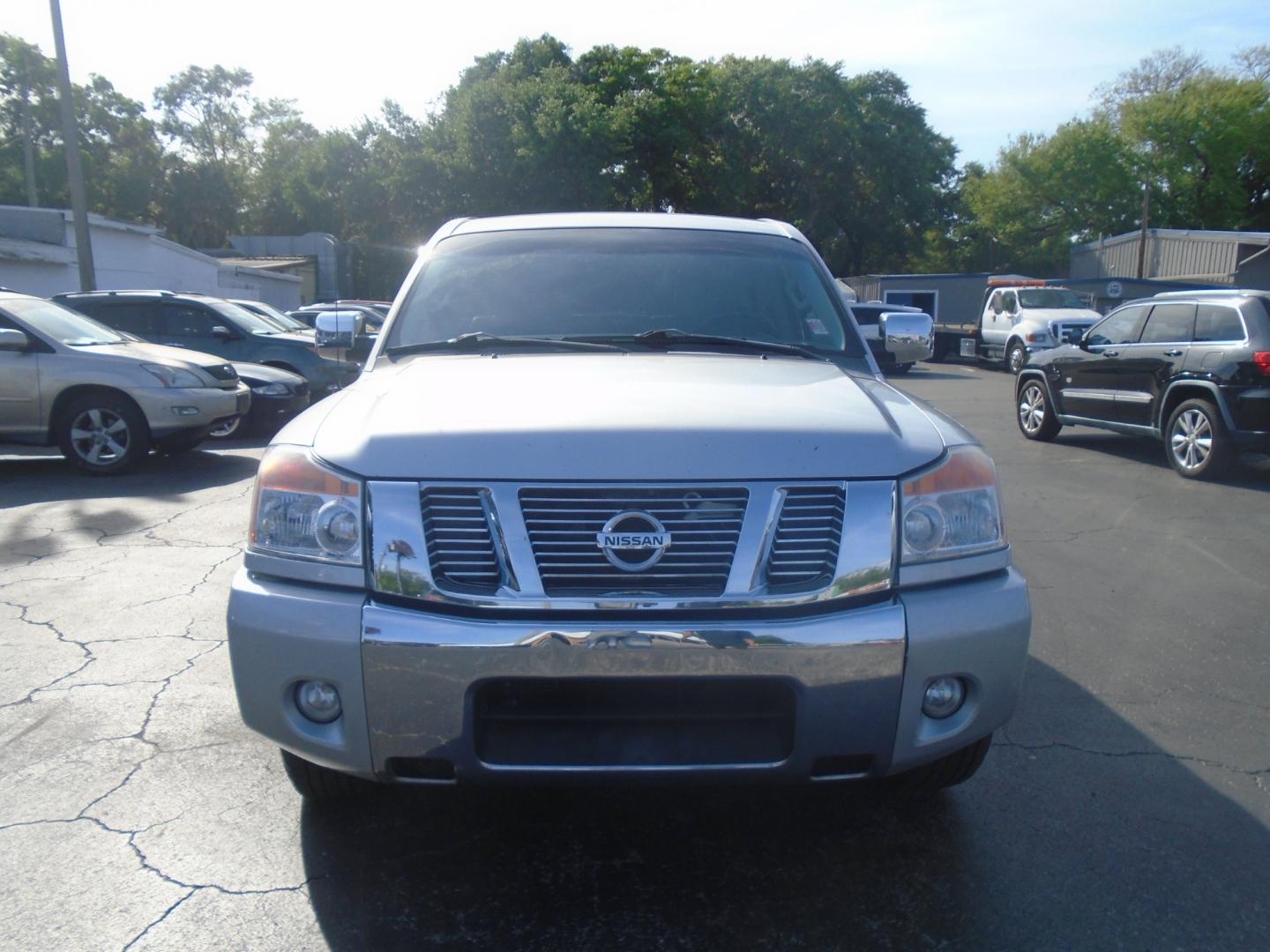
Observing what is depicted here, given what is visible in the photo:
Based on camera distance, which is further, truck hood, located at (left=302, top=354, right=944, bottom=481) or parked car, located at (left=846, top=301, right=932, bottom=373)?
parked car, located at (left=846, top=301, right=932, bottom=373)

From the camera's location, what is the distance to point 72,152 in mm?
16031

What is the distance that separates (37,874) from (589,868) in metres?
1.47

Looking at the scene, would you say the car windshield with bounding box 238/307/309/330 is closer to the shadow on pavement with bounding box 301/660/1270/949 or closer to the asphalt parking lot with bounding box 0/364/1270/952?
the asphalt parking lot with bounding box 0/364/1270/952

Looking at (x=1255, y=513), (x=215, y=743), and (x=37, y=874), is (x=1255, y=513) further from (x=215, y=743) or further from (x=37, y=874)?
(x=37, y=874)

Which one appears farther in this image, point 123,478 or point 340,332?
point 123,478

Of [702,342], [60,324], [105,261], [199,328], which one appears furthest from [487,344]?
[105,261]

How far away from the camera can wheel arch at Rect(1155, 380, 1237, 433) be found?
29.6 feet

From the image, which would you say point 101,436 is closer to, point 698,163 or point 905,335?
point 905,335

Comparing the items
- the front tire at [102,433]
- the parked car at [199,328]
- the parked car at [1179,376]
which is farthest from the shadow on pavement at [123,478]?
the parked car at [1179,376]

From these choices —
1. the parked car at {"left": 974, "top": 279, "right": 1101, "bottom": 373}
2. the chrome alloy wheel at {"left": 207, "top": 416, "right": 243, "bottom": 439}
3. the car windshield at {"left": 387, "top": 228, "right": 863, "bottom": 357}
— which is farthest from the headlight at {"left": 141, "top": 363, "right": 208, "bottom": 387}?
the parked car at {"left": 974, "top": 279, "right": 1101, "bottom": 373}

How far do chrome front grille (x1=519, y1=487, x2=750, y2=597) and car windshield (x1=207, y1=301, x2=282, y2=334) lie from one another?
11502 mm

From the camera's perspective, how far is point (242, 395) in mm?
10328

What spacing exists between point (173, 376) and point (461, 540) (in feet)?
26.0

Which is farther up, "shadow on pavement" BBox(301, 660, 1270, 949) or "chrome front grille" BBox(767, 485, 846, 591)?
"chrome front grille" BBox(767, 485, 846, 591)
